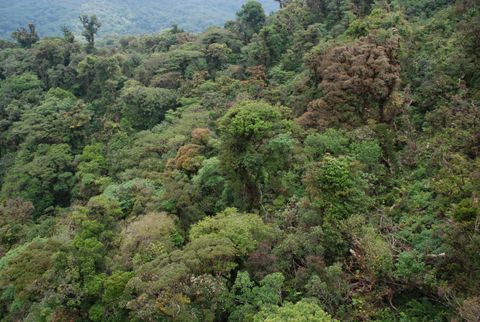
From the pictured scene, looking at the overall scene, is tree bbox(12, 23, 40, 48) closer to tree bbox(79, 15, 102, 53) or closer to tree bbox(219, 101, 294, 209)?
tree bbox(79, 15, 102, 53)

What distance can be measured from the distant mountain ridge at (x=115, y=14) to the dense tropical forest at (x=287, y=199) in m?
91.2

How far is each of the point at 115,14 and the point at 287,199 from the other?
123994 mm

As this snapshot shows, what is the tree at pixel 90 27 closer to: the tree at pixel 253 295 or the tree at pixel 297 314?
the tree at pixel 253 295

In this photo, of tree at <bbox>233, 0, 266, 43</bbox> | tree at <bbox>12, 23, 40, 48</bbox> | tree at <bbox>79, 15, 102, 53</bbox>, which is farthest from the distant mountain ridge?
tree at <bbox>233, 0, 266, 43</bbox>

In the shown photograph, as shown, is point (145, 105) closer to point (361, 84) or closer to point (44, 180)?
point (44, 180)

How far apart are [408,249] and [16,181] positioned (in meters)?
30.6

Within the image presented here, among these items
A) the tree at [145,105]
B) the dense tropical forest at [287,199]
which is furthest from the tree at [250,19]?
the tree at [145,105]

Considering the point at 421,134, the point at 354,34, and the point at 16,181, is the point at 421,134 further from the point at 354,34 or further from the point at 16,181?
the point at 16,181

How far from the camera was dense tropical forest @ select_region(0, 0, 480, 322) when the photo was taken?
42.3 ft

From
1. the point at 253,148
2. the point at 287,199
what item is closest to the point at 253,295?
the point at 287,199

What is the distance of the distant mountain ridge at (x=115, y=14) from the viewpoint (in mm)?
115938

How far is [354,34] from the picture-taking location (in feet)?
91.6

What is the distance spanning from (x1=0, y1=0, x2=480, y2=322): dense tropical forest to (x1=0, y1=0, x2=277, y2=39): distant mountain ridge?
9118 cm

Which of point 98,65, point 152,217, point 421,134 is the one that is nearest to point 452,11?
point 421,134
